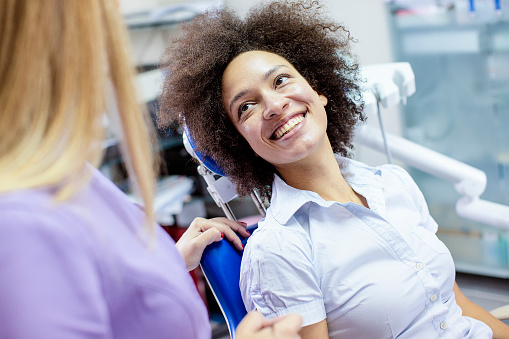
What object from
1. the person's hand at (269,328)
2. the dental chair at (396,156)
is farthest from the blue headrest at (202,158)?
the person's hand at (269,328)

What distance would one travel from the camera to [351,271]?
1.08 metres

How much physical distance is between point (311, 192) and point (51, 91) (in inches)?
30.0

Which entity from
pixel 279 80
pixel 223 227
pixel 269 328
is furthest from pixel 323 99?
pixel 269 328

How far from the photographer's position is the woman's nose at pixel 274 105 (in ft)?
3.77

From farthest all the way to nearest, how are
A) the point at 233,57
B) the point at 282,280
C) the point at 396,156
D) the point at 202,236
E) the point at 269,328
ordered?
the point at 396,156, the point at 233,57, the point at 202,236, the point at 282,280, the point at 269,328

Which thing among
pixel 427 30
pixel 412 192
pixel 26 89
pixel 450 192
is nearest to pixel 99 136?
pixel 26 89

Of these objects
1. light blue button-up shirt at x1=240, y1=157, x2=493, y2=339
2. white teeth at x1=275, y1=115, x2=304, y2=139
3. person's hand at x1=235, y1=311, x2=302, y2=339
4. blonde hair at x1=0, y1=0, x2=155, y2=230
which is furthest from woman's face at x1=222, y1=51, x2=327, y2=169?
blonde hair at x1=0, y1=0, x2=155, y2=230

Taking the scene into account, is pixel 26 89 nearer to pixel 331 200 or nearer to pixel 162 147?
pixel 331 200

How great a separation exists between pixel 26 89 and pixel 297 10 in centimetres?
104

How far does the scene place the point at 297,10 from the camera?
55.2 inches

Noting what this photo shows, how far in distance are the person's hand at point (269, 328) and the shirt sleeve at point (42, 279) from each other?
0.25 metres

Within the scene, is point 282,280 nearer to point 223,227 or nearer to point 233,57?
point 223,227

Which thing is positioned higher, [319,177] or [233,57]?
[233,57]

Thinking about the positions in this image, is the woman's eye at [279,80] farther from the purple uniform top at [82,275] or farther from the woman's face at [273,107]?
the purple uniform top at [82,275]
